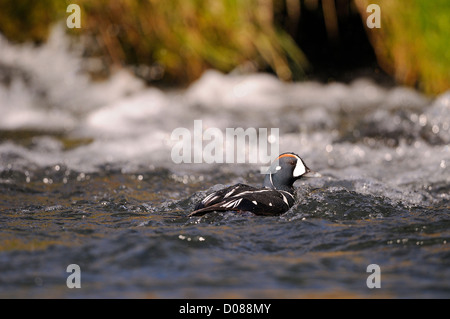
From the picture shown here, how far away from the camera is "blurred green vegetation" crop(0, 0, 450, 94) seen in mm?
6684

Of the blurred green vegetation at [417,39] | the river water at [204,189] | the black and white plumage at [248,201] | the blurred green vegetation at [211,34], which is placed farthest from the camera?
the blurred green vegetation at [211,34]

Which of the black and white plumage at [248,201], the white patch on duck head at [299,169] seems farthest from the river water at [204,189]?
the white patch on duck head at [299,169]

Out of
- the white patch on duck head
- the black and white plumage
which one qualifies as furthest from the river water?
the white patch on duck head

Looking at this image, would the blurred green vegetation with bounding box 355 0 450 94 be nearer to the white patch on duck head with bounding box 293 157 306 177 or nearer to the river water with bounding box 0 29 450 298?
the river water with bounding box 0 29 450 298

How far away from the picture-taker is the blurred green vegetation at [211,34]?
6.68 m

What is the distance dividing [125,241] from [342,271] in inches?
46.1

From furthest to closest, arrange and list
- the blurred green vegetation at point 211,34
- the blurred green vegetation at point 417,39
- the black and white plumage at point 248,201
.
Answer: the blurred green vegetation at point 211,34 < the blurred green vegetation at point 417,39 < the black and white plumage at point 248,201

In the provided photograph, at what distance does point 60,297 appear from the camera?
2963 millimetres

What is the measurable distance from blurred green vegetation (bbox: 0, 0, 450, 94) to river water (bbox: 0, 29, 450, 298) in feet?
0.72

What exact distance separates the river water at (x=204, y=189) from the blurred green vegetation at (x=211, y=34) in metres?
0.22

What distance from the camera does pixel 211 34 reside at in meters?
7.19

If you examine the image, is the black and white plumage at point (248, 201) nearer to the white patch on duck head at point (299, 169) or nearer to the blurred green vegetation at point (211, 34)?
the white patch on duck head at point (299, 169)

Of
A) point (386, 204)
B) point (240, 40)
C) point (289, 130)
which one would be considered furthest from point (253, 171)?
point (240, 40)
